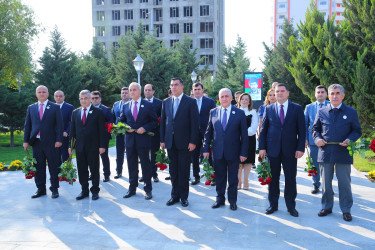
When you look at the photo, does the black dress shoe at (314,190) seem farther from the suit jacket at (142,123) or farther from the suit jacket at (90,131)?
the suit jacket at (90,131)

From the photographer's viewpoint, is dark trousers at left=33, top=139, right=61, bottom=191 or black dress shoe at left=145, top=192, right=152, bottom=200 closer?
black dress shoe at left=145, top=192, right=152, bottom=200

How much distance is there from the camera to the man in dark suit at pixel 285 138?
19.4 ft

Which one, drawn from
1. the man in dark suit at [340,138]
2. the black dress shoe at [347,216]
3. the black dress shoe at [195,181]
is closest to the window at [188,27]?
the black dress shoe at [195,181]

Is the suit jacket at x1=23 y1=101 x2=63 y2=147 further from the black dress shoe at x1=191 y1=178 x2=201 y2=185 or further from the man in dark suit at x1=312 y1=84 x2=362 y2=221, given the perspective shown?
the man in dark suit at x1=312 y1=84 x2=362 y2=221

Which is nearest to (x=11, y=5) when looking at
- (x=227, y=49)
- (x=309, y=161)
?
(x=227, y=49)

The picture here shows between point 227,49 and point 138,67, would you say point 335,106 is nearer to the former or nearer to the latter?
point 138,67

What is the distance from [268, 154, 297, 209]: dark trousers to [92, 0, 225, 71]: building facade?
58.2m

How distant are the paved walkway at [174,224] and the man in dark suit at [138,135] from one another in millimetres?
399

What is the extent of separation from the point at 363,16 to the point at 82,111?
8.99 meters

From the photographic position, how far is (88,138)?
23.1 feet

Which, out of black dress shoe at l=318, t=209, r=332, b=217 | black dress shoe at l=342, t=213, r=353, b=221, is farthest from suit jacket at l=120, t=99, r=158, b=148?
black dress shoe at l=342, t=213, r=353, b=221

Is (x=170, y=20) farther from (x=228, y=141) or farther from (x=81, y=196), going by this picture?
(x=228, y=141)

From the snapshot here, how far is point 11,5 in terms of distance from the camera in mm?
27594

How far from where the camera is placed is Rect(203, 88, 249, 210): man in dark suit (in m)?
6.22
